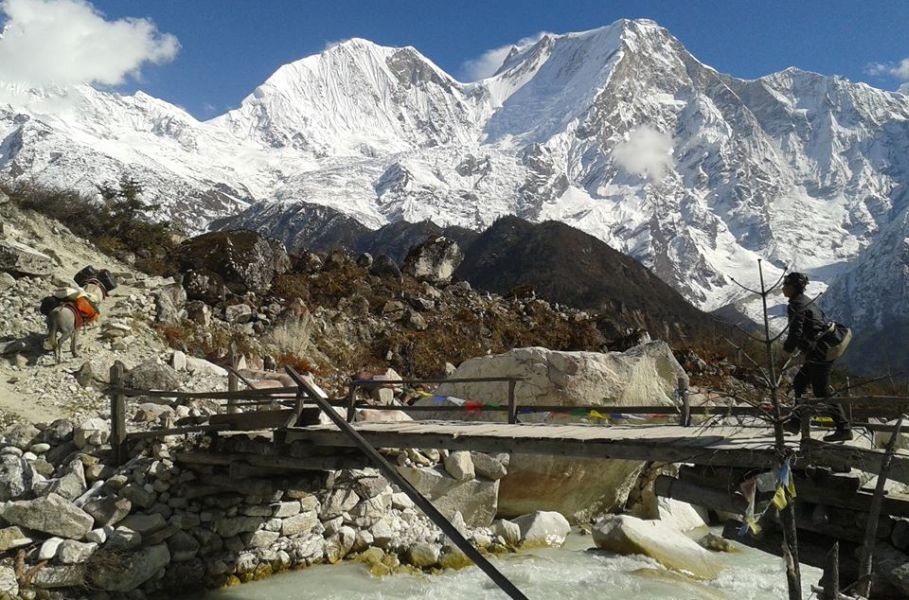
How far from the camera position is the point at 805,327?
6727 mm

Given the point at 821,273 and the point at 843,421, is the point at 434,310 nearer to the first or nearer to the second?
the point at 843,421

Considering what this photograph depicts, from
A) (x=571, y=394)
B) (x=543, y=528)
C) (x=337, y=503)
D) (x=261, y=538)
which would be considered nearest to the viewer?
(x=261, y=538)

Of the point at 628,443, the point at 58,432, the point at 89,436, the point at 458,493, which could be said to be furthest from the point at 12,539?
the point at 628,443

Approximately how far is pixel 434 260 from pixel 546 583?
25.4 metres

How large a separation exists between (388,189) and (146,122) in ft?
289

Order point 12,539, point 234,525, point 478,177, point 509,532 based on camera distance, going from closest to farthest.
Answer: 1. point 12,539
2. point 234,525
3. point 509,532
4. point 478,177

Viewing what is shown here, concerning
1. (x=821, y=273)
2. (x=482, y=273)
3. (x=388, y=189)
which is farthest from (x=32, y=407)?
(x=821, y=273)

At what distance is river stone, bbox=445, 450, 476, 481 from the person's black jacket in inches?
288

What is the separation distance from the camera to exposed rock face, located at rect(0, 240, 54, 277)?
15807mm

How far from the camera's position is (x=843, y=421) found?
6.44 m

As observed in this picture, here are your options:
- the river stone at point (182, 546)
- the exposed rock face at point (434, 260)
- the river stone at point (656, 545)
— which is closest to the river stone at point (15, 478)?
the river stone at point (182, 546)

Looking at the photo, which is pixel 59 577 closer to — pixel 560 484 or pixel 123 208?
pixel 560 484

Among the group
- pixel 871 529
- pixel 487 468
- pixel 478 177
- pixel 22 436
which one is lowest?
pixel 487 468

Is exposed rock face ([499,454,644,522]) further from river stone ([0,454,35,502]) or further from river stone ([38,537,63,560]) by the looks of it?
river stone ([0,454,35,502])
